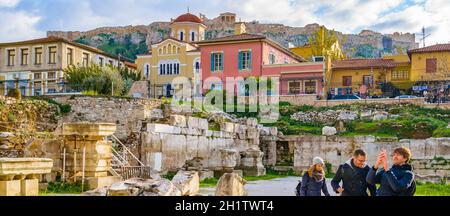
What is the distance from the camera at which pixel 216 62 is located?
5338 cm

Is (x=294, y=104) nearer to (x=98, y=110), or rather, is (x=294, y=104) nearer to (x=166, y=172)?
(x=98, y=110)

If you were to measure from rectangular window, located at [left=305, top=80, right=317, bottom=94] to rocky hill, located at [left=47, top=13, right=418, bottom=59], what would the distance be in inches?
2006

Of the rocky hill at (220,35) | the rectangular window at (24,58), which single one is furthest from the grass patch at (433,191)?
the rocky hill at (220,35)

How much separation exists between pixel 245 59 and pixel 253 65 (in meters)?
0.88

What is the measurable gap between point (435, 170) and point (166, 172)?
11.4 meters

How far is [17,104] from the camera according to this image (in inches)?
1002

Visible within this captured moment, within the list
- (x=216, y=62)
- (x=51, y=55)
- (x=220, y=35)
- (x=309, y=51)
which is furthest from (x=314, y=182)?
(x=220, y=35)

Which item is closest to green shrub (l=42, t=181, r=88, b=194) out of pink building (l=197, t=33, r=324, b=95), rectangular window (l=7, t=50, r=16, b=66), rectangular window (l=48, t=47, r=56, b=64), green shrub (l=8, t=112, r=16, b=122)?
green shrub (l=8, t=112, r=16, b=122)

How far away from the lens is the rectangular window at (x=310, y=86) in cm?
5028

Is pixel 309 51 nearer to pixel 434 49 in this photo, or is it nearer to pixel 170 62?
pixel 170 62

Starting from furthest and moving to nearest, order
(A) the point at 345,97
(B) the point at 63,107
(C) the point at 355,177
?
(A) the point at 345,97, (B) the point at 63,107, (C) the point at 355,177

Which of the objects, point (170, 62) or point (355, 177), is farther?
point (170, 62)

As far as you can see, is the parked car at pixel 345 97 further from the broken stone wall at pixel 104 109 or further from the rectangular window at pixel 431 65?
the broken stone wall at pixel 104 109

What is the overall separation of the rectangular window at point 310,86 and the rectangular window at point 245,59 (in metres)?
5.08
